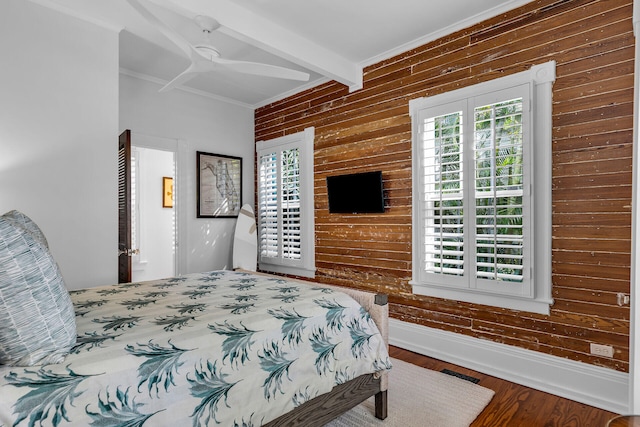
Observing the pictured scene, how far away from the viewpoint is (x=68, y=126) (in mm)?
2748

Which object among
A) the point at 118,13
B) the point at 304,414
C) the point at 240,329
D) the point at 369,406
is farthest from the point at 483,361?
the point at 118,13

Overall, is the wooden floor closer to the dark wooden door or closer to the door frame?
the dark wooden door

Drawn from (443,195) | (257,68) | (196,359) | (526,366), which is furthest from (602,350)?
(257,68)

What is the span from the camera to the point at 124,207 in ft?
10.1

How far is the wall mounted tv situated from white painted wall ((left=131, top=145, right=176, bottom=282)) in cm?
257

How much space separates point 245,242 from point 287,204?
725mm

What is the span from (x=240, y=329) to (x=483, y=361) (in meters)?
2.21

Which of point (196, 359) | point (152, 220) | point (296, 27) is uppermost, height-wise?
point (296, 27)

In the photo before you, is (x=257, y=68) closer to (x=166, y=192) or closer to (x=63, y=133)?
(x=63, y=133)

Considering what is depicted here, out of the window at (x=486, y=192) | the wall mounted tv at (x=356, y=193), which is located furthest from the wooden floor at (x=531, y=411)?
the wall mounted tv at (x=356, y=193)

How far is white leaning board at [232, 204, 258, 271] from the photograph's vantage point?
181 inches

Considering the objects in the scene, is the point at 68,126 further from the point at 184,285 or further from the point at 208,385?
the point at 208,385

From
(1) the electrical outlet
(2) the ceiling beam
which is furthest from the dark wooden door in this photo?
(1) the electrical outlet

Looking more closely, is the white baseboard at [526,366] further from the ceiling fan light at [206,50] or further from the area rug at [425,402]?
the ceiling fan light at [206,50]
